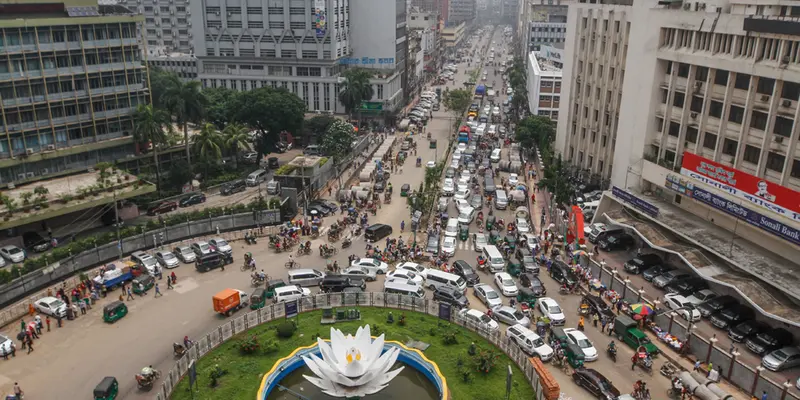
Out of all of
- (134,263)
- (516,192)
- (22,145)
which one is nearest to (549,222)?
(516,192)

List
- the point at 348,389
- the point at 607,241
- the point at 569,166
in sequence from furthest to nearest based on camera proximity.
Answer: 1. the point at 569,166
2. the point at 607,241
3. the point at 348,389

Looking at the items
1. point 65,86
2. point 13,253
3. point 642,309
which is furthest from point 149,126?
point 642,309

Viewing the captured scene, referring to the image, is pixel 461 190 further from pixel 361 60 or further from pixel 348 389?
pixel 361 60

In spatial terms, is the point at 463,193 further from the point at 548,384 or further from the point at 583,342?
the point at 548,384

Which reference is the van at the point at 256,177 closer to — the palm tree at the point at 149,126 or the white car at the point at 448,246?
the palm tree at the point at 149,126

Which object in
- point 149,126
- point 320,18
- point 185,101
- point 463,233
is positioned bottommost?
point 463,233

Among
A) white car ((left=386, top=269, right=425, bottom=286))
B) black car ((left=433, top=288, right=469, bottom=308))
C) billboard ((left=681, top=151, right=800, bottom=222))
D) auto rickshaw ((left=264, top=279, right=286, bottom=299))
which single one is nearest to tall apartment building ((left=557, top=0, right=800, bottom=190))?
billboard ((left=681, top=151, right=800, bottom=222))
